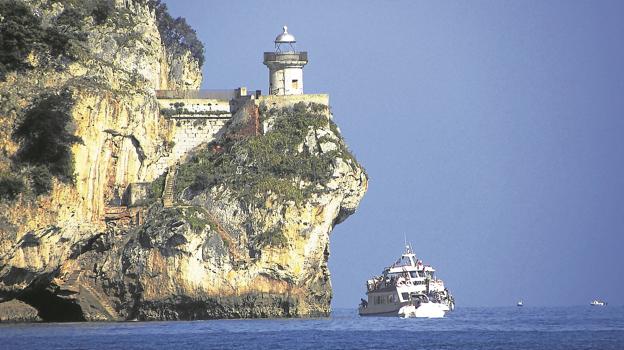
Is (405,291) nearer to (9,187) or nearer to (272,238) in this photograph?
(272,238)

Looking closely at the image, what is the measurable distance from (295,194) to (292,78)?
12.3 metres

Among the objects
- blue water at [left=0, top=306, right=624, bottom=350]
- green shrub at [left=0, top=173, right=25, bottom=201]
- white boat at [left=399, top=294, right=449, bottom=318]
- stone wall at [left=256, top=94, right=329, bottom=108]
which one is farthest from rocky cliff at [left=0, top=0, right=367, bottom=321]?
white boat at [left=399, top=294, right=449, bottom=318]

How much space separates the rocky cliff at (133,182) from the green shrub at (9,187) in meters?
0.08

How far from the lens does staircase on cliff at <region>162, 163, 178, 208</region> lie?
10475cm

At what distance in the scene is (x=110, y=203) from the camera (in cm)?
10469

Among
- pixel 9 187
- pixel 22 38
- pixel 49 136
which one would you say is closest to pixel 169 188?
pixel 49 136

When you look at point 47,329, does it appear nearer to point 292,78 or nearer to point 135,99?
point 135,99

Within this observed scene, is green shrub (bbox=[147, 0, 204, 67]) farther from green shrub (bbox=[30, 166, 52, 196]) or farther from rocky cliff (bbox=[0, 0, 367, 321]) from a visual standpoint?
green shrub (bbox=[30, 166, 52, 196])

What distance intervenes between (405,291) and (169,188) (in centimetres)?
Answer: 2817

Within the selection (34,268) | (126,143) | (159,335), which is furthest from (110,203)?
(159,335)

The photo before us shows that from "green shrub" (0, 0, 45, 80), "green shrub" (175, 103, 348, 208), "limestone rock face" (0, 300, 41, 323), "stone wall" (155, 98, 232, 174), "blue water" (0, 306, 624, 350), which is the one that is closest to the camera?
"blue water" (0, 306, 624, 350)

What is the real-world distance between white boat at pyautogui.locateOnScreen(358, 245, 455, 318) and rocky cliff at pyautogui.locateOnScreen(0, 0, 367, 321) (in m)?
19.3

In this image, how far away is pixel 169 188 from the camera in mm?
106625

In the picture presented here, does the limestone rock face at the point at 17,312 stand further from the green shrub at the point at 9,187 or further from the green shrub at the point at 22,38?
the green shrub at the point at 22,38
